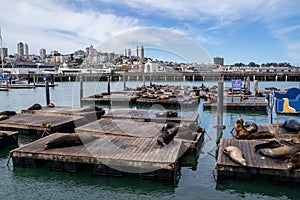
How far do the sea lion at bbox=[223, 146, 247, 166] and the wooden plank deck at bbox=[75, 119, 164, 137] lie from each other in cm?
285

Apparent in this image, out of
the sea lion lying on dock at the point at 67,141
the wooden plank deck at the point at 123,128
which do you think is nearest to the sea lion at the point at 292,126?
the wooden plank deck at the point at 123,128

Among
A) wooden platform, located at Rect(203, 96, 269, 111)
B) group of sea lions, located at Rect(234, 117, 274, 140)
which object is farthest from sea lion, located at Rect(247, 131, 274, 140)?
wooden platform, located at Rect(203, 96, 269, 111)

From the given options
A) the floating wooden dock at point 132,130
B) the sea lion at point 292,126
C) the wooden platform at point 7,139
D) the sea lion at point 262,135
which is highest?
the sea lion at point 292,126

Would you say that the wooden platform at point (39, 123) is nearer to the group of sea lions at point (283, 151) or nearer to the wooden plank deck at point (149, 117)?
the wooden plank deck at point (149, 117)

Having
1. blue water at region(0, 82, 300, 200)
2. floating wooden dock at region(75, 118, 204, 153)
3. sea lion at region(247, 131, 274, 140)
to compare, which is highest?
sea lion at region(247, 131, 274, 140)

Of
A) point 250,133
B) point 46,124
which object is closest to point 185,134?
point 250,133

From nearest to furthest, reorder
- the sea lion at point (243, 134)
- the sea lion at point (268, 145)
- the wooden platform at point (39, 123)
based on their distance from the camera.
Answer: the sea lion at point (268, 145)
the sea lion at point (243, 134)
the wooden platform at point (39, 123)

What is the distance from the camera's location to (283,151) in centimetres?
630

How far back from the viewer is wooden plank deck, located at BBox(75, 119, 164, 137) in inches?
357

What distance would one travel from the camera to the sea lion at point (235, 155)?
6.11 m

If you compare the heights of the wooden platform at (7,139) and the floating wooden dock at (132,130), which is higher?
the floating wooden dock at (132,130)

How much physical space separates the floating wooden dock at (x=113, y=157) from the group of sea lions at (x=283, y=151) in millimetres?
2171

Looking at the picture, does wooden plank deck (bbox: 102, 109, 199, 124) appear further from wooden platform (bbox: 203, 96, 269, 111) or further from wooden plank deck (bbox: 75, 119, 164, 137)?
wooden platform (bbox: 203, 96, 269, 111)

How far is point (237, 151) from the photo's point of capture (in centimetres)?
653
